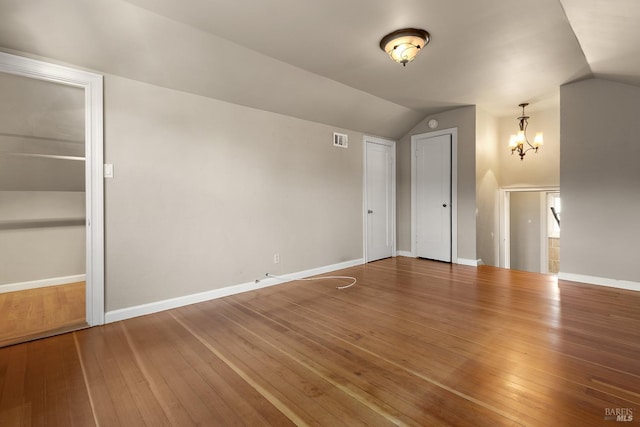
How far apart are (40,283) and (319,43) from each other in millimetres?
4703

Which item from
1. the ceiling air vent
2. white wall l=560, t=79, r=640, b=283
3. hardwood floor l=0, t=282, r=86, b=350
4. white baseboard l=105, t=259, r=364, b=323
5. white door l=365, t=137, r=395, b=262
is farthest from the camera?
white door l=365, t=137, r=395, b=262

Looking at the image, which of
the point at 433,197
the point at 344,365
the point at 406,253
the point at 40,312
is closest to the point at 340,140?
the point at 433,197

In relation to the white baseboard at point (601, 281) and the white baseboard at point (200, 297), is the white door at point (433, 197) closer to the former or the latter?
the white baseboard at point (601, 281)

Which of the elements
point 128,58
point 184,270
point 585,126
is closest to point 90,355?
point 184,270

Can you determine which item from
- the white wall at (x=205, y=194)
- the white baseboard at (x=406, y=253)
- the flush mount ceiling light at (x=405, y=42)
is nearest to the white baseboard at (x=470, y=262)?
the white baseboard at (x=406, y=253)

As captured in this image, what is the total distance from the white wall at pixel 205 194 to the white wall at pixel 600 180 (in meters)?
3.26

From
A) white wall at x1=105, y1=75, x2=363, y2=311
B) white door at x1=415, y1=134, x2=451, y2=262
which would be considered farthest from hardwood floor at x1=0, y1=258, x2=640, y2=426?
white door at x1=415, y1=134, x2=451, y2=262

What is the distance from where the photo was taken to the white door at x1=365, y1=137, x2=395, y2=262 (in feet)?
17.6

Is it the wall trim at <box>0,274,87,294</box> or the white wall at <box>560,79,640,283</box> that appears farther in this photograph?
the wall trim at <box>0,274,87,294</box>

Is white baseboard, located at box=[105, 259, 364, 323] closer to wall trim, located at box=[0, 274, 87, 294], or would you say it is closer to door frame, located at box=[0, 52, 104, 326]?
door frame, located at box=[0, 52, 104, 326]

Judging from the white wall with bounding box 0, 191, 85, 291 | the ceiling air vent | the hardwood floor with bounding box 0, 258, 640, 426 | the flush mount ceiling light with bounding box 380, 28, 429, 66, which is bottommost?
the hardwood floor with bounding box 0, 258, 640, 426

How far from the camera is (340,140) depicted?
488 centimetres

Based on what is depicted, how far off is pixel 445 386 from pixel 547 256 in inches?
250

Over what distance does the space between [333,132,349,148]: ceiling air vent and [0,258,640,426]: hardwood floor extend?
8.50 ft
